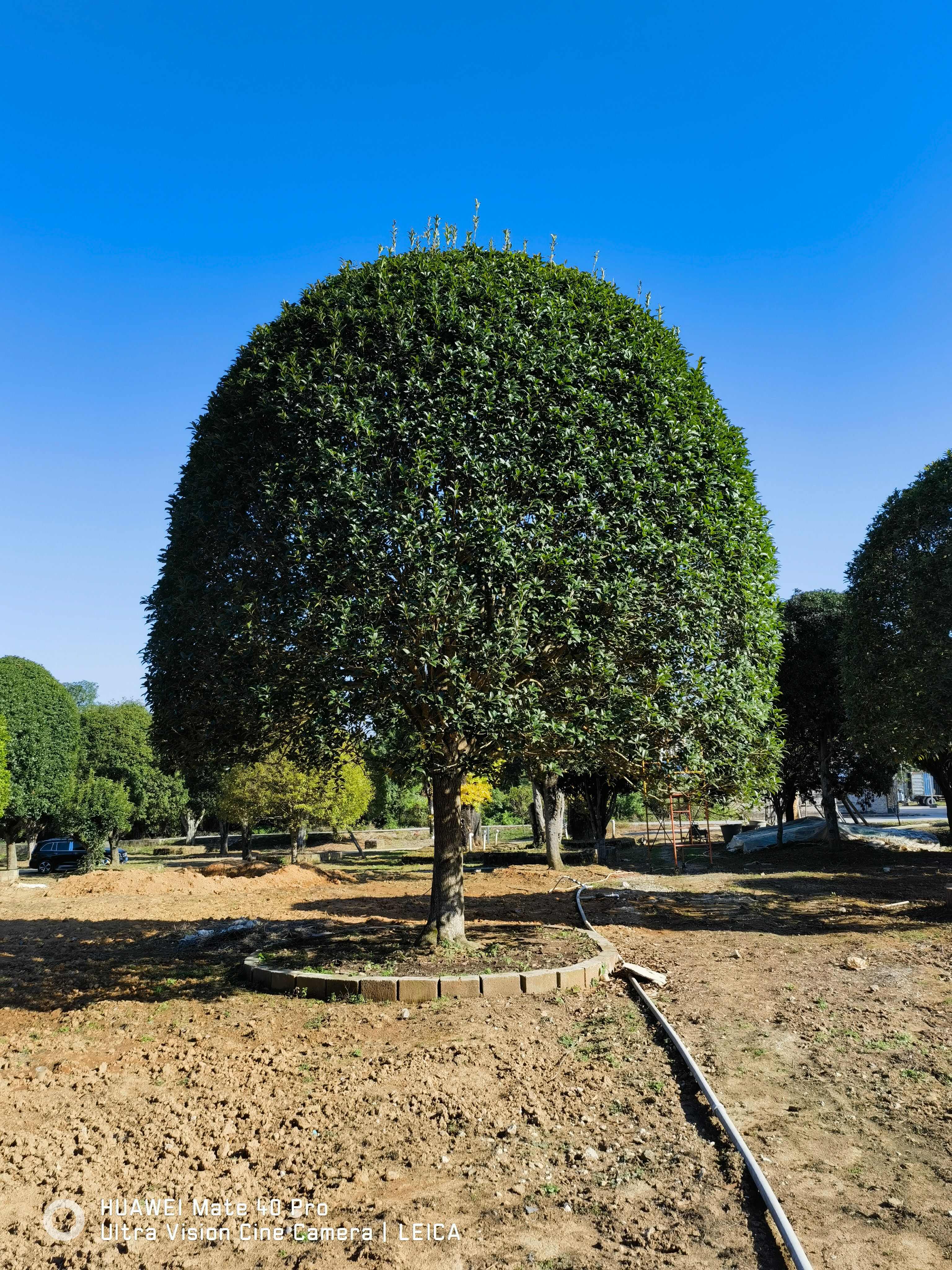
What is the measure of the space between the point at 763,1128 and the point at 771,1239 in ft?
5.00

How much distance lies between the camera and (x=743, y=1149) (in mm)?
4887

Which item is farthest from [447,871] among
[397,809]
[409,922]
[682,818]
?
[397,809]

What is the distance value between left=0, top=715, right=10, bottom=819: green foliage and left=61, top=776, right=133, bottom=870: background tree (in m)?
2.37

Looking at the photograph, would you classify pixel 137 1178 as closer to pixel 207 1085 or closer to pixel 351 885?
pixel 207 1085

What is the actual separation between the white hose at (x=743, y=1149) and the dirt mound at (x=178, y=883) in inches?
611

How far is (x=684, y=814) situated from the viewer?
4259 cm

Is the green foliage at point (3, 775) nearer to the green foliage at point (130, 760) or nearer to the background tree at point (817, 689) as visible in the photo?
the green foliage at point (130, 760)

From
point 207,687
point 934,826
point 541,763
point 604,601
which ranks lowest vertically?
point 934,826

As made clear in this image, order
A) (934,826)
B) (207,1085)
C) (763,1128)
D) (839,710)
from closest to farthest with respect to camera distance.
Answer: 1. (763,1128)
2. (207,1085)
3. (839,710)
4. (934,826)

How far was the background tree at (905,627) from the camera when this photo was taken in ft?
53.5

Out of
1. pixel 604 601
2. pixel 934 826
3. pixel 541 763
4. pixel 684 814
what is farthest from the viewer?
pixel 684 814

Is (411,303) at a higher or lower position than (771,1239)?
higher

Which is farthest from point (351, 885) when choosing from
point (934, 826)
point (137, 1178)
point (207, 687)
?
point (934, 826)

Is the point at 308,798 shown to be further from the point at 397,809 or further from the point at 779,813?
the point at 397,809
